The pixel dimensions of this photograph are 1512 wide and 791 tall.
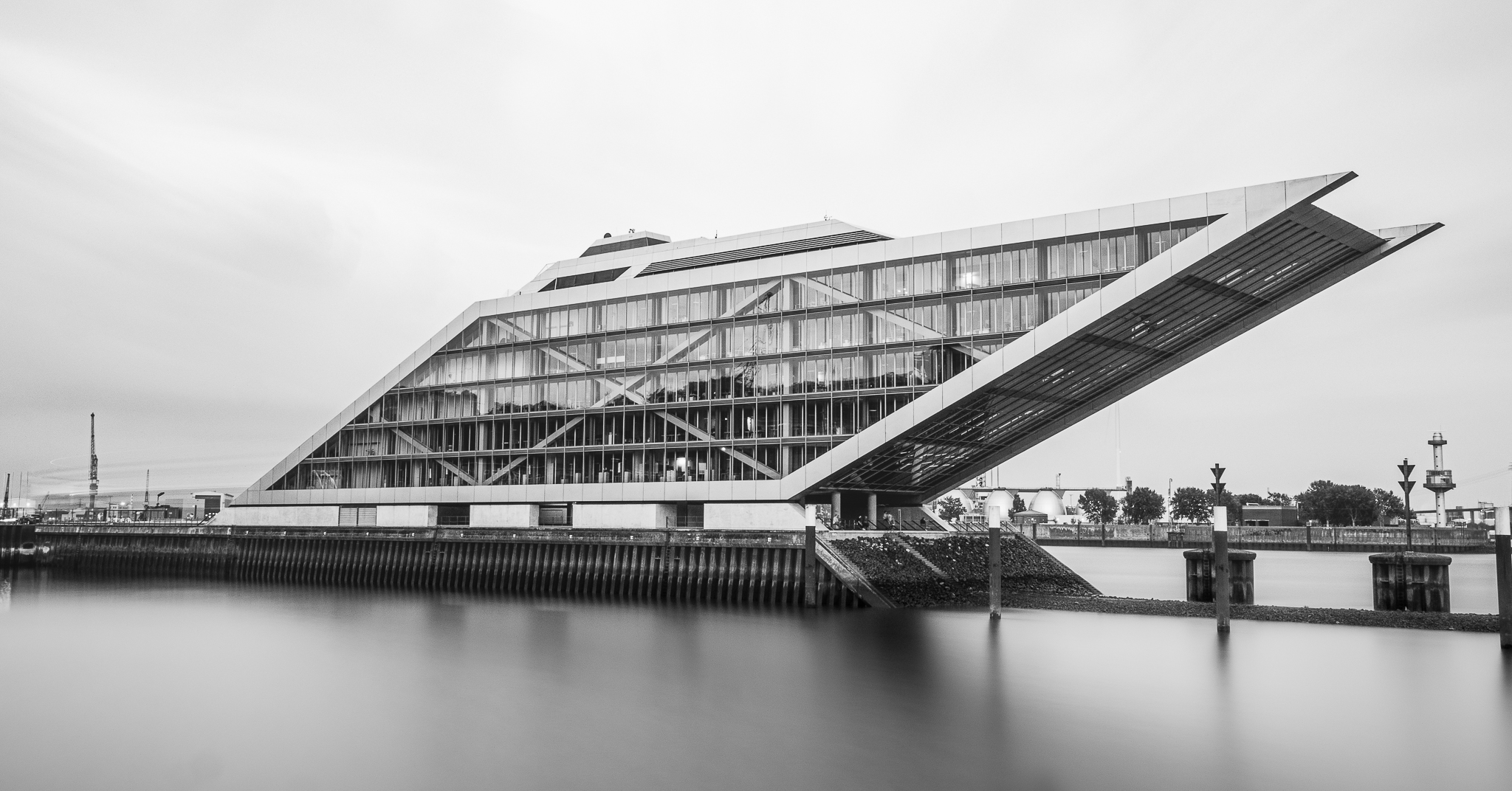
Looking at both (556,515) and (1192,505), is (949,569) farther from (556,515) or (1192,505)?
(1192,505)

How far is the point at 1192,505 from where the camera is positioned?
7657 inches

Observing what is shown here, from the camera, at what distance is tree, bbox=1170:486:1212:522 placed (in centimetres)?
19150

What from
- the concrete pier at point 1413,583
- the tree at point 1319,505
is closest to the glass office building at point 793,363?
the concrete pier at point 1413,583

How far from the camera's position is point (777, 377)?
6050 cm

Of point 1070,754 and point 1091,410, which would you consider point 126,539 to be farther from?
point 1070,754

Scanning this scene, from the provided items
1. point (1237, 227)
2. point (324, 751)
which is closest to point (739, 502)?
point (1237, 227)

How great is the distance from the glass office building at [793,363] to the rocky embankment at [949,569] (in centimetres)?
560

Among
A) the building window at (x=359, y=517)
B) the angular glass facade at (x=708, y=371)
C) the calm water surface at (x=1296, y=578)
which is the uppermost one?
the angular glass facade at (x=708, y=371)

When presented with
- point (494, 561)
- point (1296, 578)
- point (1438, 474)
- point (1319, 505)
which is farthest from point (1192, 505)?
point (494, 561)

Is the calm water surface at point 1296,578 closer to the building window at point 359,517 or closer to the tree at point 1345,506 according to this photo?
the tree at point 1345,506

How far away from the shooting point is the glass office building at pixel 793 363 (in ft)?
163

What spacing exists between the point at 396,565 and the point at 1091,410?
137 feet

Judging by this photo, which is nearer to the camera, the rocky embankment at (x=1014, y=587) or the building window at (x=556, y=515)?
the rocky embankment at (x=1014, y=587)

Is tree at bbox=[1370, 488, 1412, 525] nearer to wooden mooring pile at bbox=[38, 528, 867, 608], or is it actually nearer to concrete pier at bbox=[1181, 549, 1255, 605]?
concrete pier at bbox=[1181, 549, 1255, 605]
